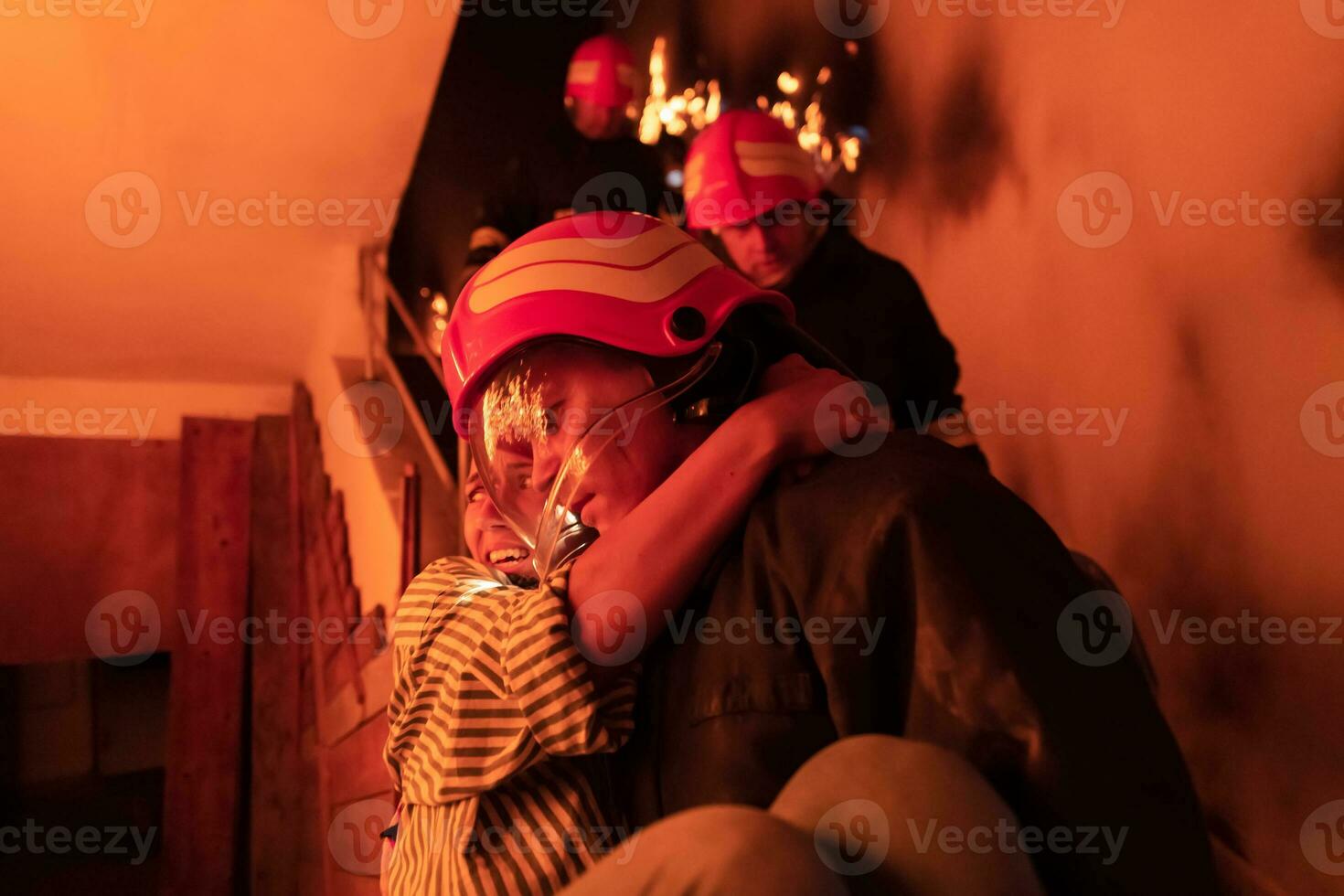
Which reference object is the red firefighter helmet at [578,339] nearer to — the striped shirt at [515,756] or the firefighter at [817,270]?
the striped shirt at [515,756]

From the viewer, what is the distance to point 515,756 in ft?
2.84

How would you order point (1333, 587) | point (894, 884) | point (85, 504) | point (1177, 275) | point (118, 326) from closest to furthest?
point (894, 884) → point (1333, 587) → point (1177, 275) → point (118, 326) → point (85, 504)

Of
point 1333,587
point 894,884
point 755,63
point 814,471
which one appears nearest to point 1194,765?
point 1333,587

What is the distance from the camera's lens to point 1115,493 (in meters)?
2.14

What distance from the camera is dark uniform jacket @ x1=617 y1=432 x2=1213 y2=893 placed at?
0.70 metres

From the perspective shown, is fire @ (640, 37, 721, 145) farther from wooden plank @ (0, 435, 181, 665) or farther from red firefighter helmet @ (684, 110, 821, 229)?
wooden plank @ (0, 435, 181, 665)

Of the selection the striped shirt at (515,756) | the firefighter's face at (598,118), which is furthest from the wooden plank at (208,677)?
the striped shirt at (515,756)

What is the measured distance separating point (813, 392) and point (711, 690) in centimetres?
29

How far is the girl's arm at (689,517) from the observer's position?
870 mm

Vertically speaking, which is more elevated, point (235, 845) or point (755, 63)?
point (755, 63)

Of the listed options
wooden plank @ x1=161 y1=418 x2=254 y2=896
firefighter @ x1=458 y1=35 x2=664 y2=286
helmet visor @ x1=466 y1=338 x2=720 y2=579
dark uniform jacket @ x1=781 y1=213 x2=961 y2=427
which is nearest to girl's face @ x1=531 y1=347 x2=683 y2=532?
helmet visor @ x1=466 y1=338 x2=720 y2=579

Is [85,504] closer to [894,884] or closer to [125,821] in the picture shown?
[125,821]

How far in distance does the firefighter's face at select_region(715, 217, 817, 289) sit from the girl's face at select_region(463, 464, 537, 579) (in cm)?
125

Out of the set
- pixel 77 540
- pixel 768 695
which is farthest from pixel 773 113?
pixel 77 540
